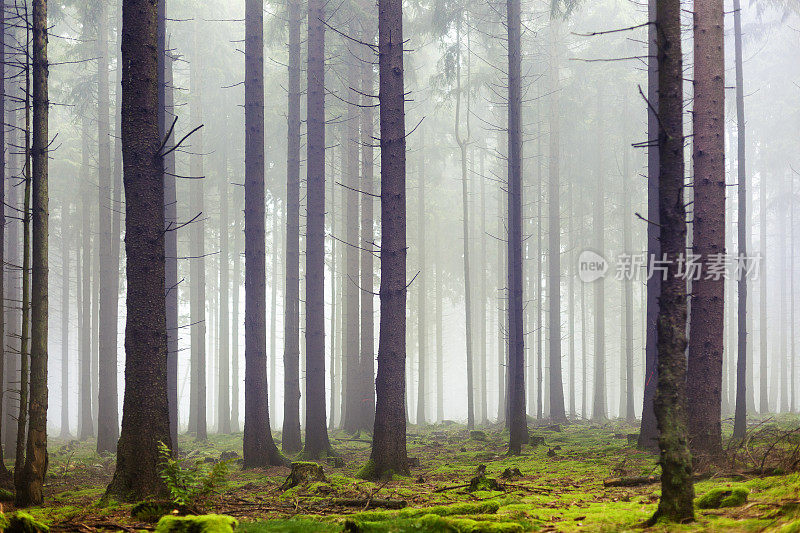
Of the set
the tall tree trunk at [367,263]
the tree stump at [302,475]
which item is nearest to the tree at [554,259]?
the tall tree trunk at [367,263]

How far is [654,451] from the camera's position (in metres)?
11.0

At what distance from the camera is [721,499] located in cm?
594

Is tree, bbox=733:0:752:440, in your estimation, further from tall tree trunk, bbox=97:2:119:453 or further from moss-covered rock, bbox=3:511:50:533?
tall tree trunk, bbox=97:2:119:453

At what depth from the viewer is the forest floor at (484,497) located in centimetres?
531

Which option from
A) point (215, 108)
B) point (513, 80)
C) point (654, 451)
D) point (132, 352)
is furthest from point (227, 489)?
point (215, 108)

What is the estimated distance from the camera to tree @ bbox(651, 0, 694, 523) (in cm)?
504

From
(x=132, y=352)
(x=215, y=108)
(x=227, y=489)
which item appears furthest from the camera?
(x=215, y=108)

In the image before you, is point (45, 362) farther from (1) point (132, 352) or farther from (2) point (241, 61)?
(2) point (241, 61)

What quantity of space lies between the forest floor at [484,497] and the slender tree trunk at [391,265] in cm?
56

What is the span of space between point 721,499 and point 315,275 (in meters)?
9.39

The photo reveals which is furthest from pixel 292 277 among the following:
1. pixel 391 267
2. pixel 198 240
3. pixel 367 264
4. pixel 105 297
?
pixel 198 240

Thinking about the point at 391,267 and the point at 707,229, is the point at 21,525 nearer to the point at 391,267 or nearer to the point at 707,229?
the point at 391,267

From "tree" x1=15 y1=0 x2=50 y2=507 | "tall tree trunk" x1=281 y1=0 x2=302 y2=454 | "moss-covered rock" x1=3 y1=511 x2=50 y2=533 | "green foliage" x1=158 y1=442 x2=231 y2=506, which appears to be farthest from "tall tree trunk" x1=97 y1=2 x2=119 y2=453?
"moss-covered rock" x1=3 y1=511 x2=50 y2=533

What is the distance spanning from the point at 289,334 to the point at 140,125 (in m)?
7.98
